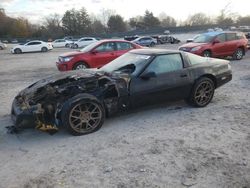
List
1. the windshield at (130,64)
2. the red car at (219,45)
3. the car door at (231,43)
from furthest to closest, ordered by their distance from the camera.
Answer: the car door at (231,43), the red car at (219,45), the windshield at (130,64)

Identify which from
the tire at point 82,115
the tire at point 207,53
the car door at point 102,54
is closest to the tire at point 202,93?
the tire at point 82,115

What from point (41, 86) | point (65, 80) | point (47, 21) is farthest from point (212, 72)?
point (47, 21)

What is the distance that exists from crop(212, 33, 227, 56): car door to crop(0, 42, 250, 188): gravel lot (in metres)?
8.58

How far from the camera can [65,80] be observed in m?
5.82

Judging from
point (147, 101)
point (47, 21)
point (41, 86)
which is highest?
point (47, 21)

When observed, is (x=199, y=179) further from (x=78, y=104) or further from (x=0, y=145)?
(x=0, y=145)

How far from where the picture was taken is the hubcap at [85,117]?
16.9 feet

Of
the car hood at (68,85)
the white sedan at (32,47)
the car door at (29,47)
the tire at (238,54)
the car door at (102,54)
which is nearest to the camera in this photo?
the car hood at (68,85)

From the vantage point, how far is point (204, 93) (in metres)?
6.79

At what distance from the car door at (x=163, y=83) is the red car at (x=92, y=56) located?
5938 mm

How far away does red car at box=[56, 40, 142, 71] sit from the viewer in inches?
468

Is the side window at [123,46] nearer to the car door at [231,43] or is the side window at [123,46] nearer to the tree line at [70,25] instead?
the car door at [231,43]

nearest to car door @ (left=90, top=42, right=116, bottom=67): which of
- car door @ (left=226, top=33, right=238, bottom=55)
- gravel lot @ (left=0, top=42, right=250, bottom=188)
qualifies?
gravel lot @ (left=0, top=42, right=250, bottom=188)

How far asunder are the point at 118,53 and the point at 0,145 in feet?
26.6
